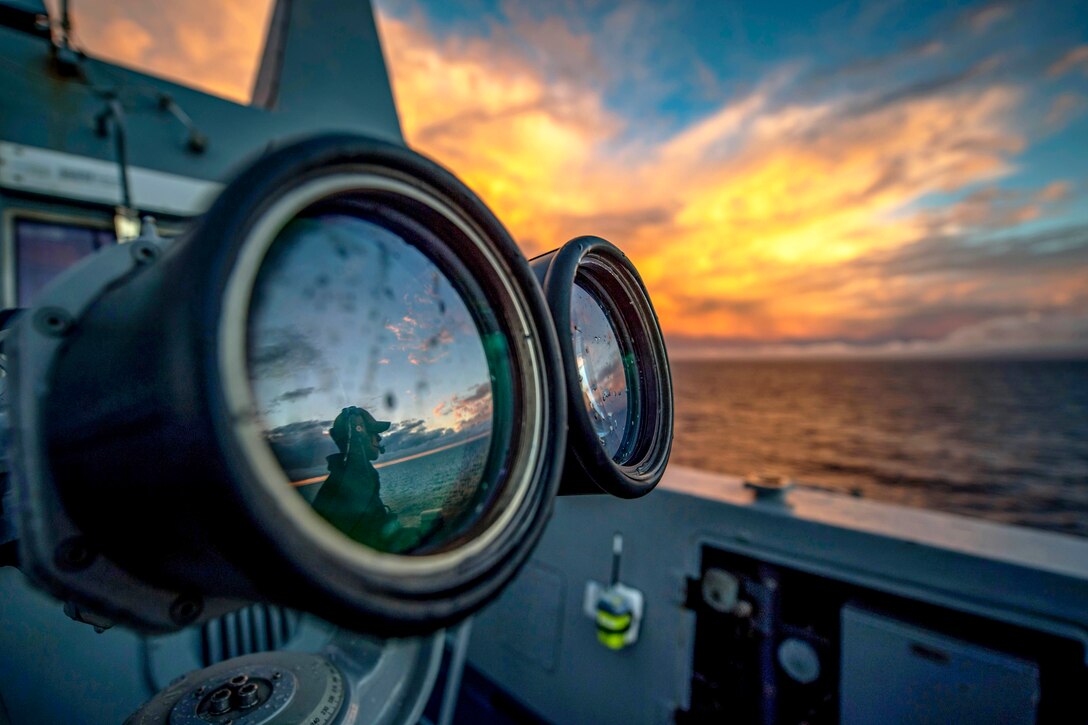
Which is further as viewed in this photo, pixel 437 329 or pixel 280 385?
pixel 437 329

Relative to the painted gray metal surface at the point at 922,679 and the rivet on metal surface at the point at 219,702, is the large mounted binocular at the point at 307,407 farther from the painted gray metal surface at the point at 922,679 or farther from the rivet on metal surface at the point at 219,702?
the painted gray metal surface at the point at 922,679

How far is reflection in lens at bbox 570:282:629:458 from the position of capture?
3.34 feet

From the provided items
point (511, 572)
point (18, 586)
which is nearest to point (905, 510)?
point (511, 572)

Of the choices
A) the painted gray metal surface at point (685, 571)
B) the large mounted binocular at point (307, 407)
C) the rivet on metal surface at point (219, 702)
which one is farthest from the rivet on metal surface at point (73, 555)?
the painted gray metal surface at point (685, 571)

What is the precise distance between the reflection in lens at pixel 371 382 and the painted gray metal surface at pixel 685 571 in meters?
1.69

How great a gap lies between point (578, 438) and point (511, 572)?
0.27m

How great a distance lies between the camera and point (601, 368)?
108cm

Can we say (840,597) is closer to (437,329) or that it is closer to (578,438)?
(578,438)

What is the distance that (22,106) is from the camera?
10.9 feet

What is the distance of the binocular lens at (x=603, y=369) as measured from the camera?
3.35ft

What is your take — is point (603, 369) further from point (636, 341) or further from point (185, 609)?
point (185, 609)

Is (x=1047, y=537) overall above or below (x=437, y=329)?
below

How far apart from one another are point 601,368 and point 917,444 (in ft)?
138

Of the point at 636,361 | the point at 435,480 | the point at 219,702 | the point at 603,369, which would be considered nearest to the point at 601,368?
the point at 603,369
